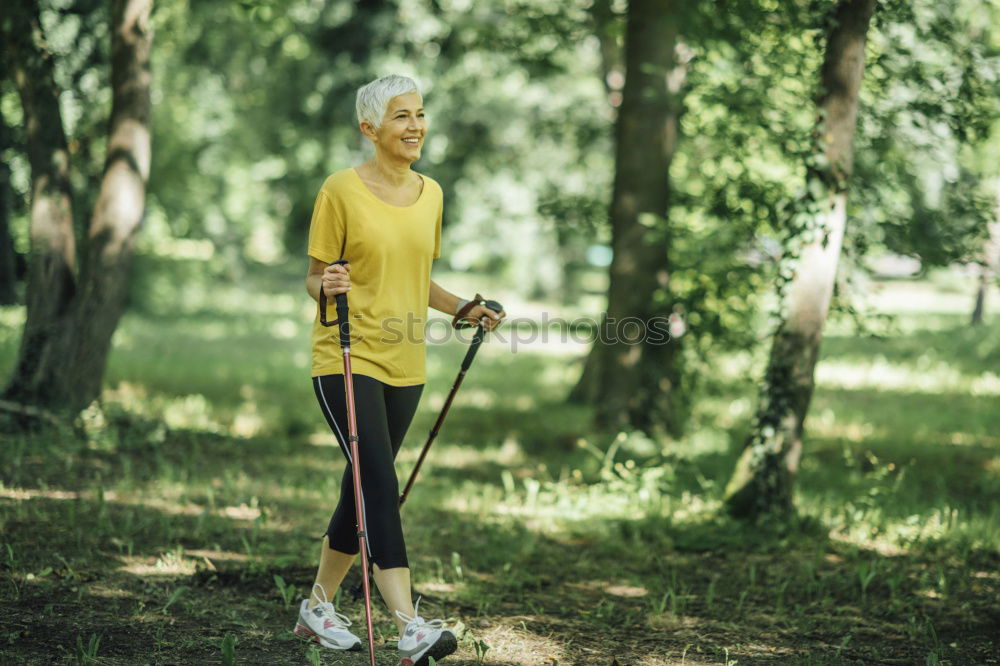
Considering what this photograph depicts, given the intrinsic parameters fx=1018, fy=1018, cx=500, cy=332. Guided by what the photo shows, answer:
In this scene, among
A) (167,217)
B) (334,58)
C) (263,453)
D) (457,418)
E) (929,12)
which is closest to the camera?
(929,12)

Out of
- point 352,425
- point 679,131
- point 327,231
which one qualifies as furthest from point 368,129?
point 679,131

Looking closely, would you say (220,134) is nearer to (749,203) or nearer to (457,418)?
(457,418)

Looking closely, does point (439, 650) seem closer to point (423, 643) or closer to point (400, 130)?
point (423, 643)

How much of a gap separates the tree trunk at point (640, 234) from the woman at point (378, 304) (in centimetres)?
567

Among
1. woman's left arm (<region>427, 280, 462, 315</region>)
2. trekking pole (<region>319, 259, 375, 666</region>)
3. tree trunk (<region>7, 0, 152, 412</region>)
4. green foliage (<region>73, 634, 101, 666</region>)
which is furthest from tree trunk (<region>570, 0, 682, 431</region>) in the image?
green foliage (<region>73, 634, 101, 666</region>)

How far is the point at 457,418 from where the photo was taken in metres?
11.1

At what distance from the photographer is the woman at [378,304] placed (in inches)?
160

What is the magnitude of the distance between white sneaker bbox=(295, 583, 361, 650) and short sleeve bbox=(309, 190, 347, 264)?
4.65ft

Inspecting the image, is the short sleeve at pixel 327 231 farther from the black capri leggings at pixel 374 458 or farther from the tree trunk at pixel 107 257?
the tree trunk at pixel 107 257

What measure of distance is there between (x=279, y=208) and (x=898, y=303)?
19.4m

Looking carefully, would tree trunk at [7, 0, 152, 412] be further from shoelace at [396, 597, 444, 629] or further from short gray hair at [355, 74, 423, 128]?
shoelace at [396, 597, 444, 629]

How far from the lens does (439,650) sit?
3.84 m

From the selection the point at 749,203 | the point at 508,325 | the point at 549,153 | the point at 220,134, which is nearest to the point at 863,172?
the point at 749,203

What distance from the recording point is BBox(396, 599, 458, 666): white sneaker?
3830 mm
